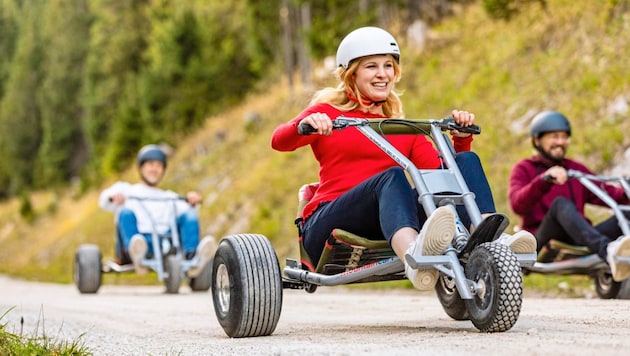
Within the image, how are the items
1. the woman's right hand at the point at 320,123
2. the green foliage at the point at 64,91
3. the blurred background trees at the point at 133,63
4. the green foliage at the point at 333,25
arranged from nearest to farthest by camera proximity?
the woman's right hand at the point at 320,123, the green foliage at the point at 333,25, the blurred background trees at the point at 133,63, the green foliage at the point at 64,91

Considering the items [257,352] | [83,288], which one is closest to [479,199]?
[257,352]

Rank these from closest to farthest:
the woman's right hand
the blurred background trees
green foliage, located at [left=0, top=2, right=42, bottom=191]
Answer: the woman's right hand → the blurred background trees → green foliage, located at [left=0, top=2, right=42, bottom=191]

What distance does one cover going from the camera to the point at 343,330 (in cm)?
556

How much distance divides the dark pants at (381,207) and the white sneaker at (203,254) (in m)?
6.13

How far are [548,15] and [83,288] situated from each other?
31.7 ft

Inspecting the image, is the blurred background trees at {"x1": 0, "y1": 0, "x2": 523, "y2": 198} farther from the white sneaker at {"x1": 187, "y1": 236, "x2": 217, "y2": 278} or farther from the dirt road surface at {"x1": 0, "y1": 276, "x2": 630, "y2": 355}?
the dirt road surface at {"x1": 0, "y1": 276, "x2": 630, "y2": 355}

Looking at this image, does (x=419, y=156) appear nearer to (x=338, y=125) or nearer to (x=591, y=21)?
(x=338, y=125)

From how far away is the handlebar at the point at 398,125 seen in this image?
5.11m

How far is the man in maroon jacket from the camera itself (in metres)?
8.12

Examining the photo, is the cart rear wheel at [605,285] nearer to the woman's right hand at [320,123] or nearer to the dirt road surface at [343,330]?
the dirt road surface at [343,330]

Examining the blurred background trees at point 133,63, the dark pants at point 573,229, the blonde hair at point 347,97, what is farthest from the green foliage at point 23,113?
the blonde hair at point 347,97

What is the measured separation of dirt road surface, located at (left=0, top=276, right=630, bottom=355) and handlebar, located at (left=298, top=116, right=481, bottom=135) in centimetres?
106

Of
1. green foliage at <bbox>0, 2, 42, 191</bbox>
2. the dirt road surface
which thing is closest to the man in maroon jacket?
the dirt road surface

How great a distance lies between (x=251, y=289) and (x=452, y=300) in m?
1.33
